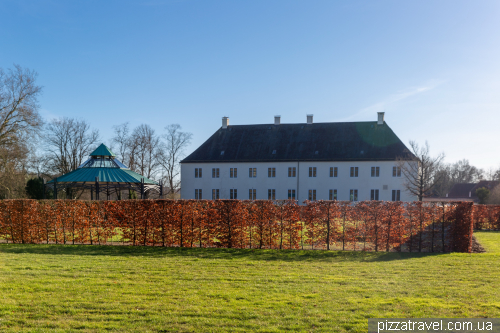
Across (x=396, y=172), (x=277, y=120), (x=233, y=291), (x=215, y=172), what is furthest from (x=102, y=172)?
(x=396, y=172)

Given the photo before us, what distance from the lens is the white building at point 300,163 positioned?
39.9 meters

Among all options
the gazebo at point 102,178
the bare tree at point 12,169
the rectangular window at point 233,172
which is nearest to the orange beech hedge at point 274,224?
the gazebo at point 102,178

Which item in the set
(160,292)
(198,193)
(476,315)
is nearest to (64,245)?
(160,292)

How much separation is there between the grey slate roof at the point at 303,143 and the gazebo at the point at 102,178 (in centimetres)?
1819

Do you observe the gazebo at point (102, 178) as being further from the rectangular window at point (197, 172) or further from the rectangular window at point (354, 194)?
→ the rectangular window at point (354, 194)

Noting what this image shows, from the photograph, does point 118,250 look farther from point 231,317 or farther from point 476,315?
point 476,315

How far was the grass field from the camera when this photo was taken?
18.7ft

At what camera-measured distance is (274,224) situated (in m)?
13.7

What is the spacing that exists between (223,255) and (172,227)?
9.94ft

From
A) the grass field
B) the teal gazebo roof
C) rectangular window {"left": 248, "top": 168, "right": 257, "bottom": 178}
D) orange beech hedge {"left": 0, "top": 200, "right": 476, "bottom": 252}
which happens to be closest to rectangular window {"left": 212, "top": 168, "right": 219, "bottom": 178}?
rectangular window {"left": 248, "top": 168, "right": 257, "bottom": 178}

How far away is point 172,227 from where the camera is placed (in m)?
14.2

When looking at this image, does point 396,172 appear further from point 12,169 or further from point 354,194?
point 12,169

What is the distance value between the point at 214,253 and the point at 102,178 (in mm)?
14828

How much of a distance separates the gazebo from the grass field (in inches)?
515
